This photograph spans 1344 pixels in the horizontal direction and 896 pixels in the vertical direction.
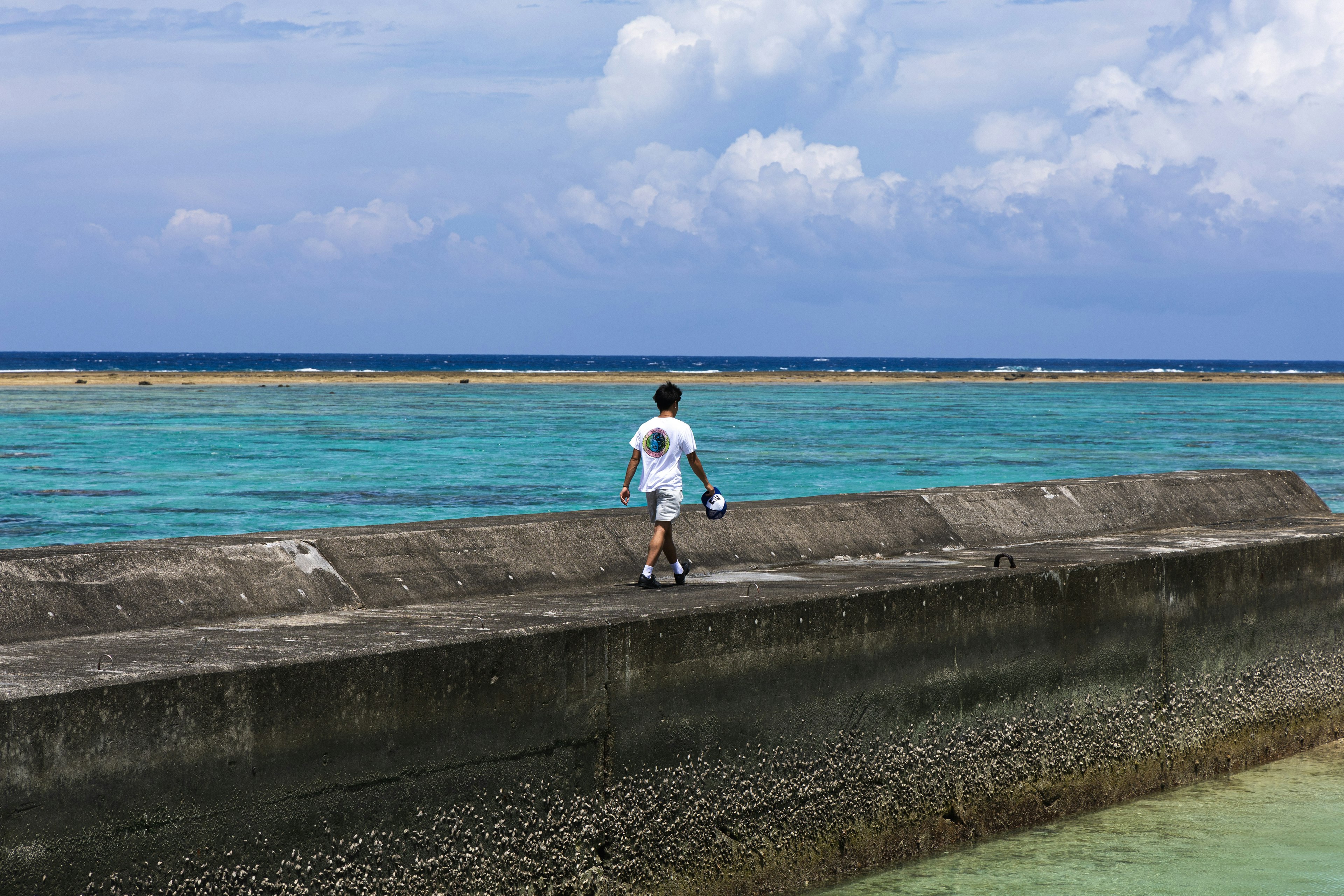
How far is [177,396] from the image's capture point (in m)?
66.4

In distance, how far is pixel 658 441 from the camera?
7.73m

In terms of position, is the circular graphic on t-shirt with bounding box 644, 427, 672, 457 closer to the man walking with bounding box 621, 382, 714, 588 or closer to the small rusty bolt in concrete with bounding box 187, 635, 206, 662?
the man walking with bounding box 621, 382, 714, 588

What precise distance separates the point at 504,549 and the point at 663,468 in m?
1.06

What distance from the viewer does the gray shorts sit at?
774 centimetres

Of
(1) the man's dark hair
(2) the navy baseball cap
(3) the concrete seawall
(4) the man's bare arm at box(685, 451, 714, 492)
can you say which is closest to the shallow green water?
(3) the concrete seawall

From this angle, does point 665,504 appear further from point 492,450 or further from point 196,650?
point 492,450

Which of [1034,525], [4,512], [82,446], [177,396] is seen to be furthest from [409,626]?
[177,396]

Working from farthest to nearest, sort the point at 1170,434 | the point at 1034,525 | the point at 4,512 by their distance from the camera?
the point at 1170,434
the point at 4,512
the point at 1034,525

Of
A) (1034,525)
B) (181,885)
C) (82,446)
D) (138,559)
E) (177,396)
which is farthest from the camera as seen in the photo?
(177,396)

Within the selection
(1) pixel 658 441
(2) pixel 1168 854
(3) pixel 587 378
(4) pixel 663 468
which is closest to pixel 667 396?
(1) pixel 658 441

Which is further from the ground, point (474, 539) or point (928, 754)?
point (474, 539)

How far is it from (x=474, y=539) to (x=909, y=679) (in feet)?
8.28

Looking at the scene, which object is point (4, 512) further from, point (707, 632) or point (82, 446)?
point (707, 632)

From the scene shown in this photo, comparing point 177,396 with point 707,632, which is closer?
point 707,632
